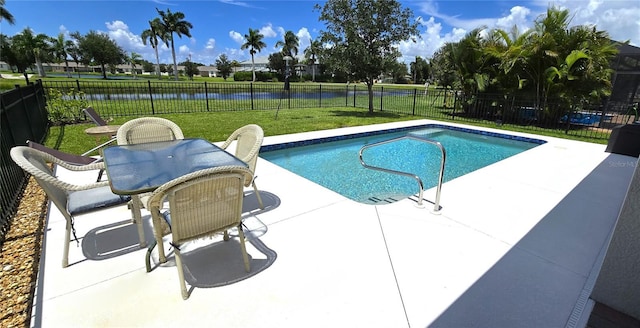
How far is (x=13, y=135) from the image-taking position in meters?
4.21

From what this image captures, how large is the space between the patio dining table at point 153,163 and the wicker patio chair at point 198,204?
0.28 meters

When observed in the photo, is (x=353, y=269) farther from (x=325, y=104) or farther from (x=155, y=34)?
(x=155, y=34)

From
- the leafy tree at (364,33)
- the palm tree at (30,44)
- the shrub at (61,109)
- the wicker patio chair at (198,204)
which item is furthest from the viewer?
the palm tree at (30,44)

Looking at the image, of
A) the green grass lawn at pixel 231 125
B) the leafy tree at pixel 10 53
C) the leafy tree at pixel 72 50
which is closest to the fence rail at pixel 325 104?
the green grass lawn at pixel 231 125

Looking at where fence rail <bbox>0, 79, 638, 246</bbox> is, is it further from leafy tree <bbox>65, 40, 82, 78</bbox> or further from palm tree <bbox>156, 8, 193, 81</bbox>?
leafy tree <bbox>65, 40, 82, 78</bbox>

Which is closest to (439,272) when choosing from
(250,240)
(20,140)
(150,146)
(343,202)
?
(343,202)

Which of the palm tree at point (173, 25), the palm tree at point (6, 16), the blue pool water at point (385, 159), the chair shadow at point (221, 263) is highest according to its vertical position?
the palm tree at point (173, 25)

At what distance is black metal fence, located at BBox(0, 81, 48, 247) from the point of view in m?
Answer: 3.15

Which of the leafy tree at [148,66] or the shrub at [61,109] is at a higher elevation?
the leafy tree at [148,66]

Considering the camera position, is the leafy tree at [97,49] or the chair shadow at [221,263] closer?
the chair shadow at [221,263]

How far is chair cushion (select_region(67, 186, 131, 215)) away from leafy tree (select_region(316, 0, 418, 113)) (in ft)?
34.2

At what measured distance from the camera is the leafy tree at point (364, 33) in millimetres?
11320

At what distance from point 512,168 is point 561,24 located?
25.9ft

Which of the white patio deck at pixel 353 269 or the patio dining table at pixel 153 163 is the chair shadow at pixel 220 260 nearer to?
the white patio deck at pixel 353 269
